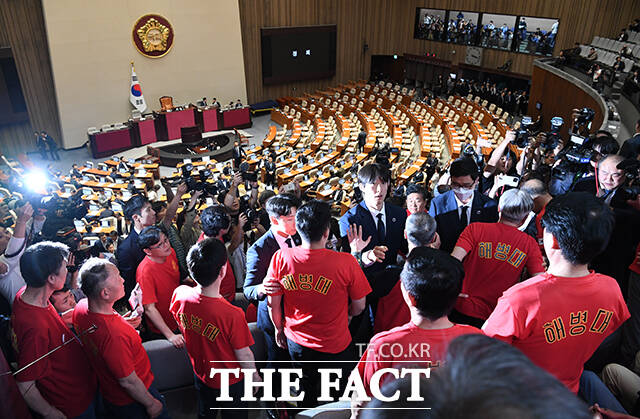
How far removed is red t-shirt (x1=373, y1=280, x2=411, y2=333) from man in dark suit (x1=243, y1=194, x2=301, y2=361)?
2.21 feet

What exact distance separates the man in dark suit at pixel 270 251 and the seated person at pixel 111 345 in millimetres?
756

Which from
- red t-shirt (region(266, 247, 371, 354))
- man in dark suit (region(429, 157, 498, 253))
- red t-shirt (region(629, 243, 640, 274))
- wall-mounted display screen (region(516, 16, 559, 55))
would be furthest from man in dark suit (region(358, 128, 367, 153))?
red t-shirt (region(266, 247, 371, 354))

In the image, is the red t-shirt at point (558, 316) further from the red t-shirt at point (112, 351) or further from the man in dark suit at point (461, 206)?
the red t-shirt at point (112, 351)

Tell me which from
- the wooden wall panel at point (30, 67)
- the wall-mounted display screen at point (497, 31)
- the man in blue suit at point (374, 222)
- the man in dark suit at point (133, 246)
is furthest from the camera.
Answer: the wall-mounted display screen at point (497, 31)

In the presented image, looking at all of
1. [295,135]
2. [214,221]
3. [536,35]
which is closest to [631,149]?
[214,221]

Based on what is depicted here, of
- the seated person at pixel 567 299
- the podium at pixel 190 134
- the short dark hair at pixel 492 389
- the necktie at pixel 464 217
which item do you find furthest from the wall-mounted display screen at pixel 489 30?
the short dark hair at pixel 492 389

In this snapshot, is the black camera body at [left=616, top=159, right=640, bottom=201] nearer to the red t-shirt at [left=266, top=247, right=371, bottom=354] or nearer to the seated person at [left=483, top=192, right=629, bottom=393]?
the seated person at [left=483, top=192, right=629, bottom=393]

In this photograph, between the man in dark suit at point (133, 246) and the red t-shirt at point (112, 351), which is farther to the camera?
the man in dark suit at point (133, 246)

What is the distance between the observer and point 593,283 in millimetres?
1819

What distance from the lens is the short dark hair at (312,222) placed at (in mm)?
2338

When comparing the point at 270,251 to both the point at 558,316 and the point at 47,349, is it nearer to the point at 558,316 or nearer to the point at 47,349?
the point at 47,349

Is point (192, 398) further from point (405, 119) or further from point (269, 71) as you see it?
point (269, 71)

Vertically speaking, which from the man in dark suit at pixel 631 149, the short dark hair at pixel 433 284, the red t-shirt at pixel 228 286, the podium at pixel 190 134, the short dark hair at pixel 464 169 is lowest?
the podium at pixel 190 134

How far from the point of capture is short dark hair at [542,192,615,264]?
1768 mm
